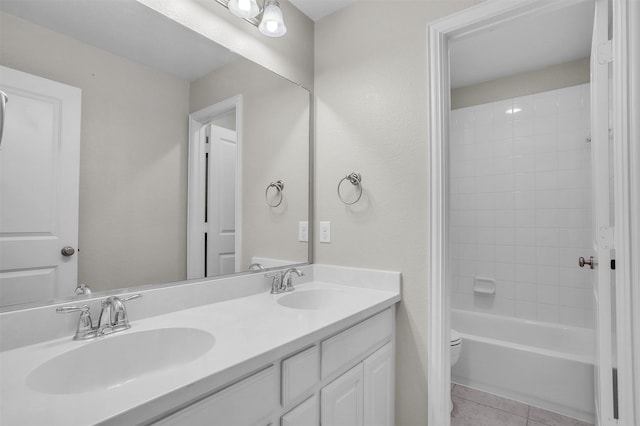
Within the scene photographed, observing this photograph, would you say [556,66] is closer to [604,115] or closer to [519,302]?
[604,115]

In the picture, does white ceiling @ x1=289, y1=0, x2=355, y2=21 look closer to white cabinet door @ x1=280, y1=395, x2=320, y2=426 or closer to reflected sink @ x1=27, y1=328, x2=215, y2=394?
reflected sink @ x1=27, y1=328, x2=215, y2=394

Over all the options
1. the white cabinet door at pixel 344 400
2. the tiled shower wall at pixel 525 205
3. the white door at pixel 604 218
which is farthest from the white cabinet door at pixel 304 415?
the tiled shower wall at pixel 525 205

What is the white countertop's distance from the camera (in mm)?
576

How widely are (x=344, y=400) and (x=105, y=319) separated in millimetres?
860

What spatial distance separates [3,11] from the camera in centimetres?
88

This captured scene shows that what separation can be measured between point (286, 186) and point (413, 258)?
79 centimetres

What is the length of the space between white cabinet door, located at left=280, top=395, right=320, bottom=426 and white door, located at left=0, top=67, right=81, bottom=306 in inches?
30.7

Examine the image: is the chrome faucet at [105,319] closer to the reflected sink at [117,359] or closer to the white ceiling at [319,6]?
the reflected sink at [117,359]

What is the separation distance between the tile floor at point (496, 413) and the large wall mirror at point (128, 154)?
157 centimetres

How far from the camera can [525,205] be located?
2.68 meters

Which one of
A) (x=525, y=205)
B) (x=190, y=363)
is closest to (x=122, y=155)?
(x=190, y=363)

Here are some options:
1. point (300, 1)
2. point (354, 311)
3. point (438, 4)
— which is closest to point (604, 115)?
point (438, 4)

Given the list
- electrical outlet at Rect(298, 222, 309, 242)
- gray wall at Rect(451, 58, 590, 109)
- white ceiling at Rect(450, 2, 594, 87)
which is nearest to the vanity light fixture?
electrical outlet at Rect(298, 222, 309, 242)

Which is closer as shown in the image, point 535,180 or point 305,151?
point 305,151
